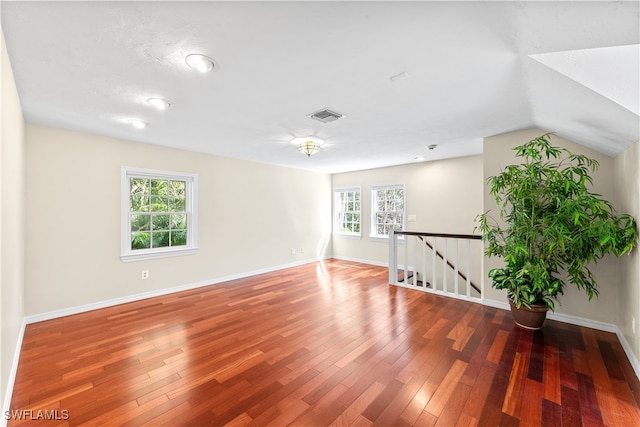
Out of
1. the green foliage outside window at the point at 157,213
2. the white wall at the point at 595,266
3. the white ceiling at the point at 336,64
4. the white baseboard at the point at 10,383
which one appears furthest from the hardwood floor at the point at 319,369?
the white ceiling at the point at 336,64

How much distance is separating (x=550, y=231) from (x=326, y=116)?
8.29 ft

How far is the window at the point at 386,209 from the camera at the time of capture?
6055 millimetres

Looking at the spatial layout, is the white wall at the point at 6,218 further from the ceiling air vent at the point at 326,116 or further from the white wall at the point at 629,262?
the white wall at the point at 629,262

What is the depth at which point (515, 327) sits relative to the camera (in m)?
2.96

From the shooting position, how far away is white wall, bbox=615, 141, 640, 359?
7.30ft

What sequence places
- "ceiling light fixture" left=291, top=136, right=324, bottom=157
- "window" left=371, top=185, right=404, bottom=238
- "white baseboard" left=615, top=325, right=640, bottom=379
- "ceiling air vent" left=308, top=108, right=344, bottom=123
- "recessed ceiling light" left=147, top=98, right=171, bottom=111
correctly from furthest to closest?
1. "window" left=371, top=185, right=404, bottom=238
2. "ceiling light fixture" left=291, top=136, right=324, bottom=157
3. "ceiling air vent" left=308, top=108, right=344, bottom=123
4. "recessed ceiling light" left=147, top=98, right=171, bottom=111
5. "white baseboard" left=615, top=325, right=640, bottom=379

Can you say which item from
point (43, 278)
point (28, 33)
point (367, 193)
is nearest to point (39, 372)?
point (43, 278)

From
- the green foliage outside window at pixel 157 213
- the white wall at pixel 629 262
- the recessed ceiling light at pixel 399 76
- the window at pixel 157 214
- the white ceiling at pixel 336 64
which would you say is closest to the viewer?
the white ceiling at pixel 336 64

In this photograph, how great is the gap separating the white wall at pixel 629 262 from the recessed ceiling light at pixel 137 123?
4.80 m

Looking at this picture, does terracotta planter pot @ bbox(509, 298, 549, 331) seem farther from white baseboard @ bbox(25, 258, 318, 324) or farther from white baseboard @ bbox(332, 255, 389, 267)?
white baseboard @ bbox(25, 258, 318, 324)

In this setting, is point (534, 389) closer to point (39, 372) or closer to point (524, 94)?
point (524, 94)

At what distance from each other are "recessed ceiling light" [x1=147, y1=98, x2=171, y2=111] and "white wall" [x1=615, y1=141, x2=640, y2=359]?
13.5 ft

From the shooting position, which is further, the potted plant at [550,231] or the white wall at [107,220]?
the white wall at [107,220]

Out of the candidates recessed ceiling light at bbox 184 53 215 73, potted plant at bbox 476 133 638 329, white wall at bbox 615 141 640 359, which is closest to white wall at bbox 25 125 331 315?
recessed ceiling light at bbox 184 53 215 73
